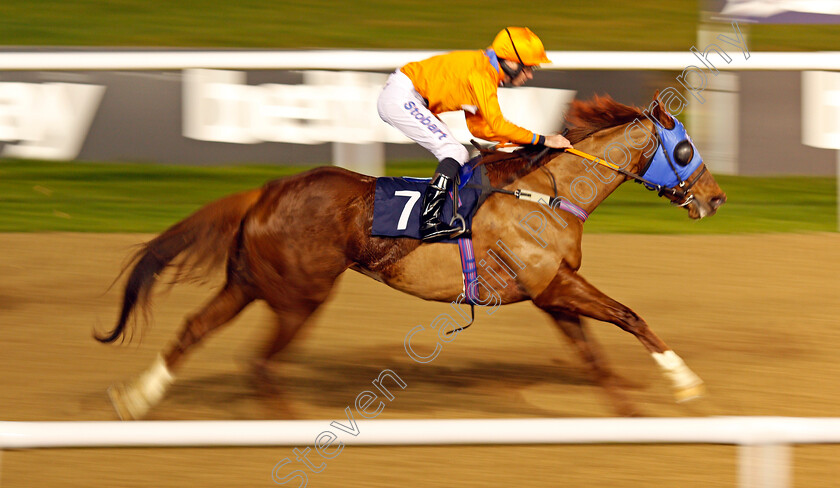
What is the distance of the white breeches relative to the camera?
390cm

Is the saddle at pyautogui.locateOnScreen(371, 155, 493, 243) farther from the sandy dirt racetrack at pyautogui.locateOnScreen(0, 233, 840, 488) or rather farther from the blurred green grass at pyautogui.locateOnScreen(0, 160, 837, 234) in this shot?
the blurred green grass at pyautogui.locateOnScreen(0, 160, 837, 234)

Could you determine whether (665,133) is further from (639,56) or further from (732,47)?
(732,47)

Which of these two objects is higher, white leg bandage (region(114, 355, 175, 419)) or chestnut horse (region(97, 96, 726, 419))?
chestnut horse (region(97, 96, 726, 419))

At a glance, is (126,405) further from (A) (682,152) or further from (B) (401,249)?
(A) (682,152)

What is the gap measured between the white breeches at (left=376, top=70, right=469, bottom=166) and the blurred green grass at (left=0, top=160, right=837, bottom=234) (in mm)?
2866

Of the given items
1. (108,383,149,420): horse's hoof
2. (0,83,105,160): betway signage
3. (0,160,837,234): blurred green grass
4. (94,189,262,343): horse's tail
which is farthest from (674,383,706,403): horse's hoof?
(0,83,105,160): betway signage

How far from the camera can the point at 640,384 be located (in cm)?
437

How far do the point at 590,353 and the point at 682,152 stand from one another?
Answer: 89 centimetres

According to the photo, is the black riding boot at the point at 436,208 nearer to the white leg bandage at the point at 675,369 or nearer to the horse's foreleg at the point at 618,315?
the horse's foreleg at the point at 618,315

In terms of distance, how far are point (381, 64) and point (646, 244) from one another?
211 centimetres

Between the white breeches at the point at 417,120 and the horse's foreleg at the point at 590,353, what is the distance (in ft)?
2.54

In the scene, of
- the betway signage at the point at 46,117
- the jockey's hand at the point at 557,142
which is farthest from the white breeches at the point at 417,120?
the betway signage at the point at 46,117

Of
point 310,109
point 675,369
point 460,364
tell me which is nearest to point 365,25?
point 310,109

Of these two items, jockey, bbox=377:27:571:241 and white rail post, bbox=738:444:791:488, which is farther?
jockey, bbox=377:27:571:241
